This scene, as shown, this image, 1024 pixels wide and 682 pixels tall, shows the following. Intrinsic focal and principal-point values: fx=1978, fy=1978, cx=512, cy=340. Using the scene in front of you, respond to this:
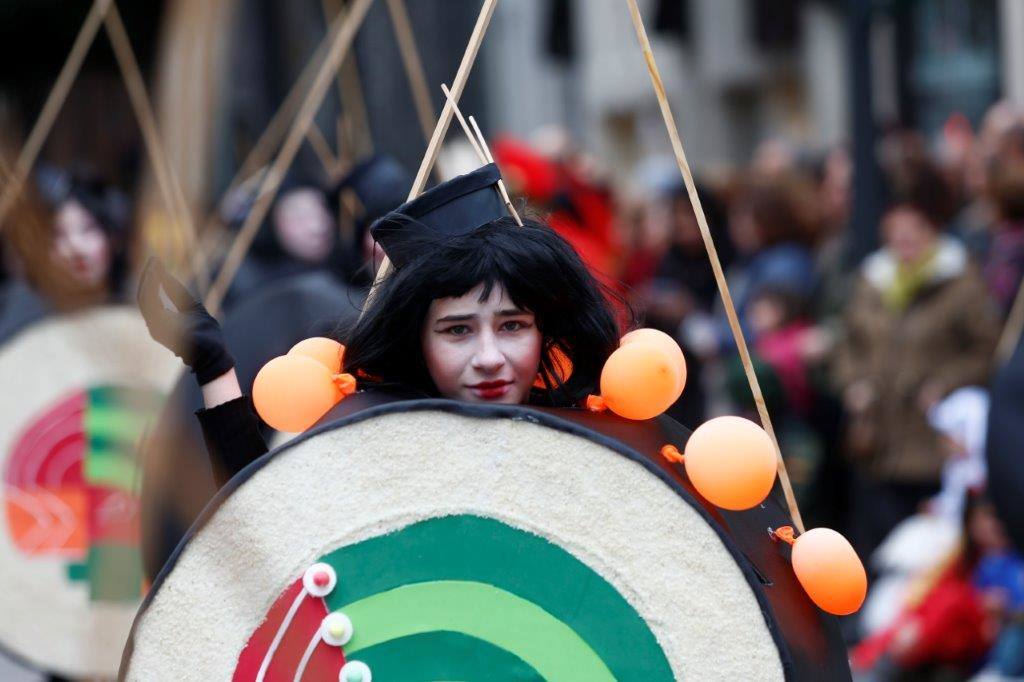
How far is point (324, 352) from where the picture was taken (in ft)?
9.58

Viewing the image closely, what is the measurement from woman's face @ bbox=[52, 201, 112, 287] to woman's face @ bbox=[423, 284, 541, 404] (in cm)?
272

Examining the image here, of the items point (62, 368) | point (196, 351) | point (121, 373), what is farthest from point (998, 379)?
point (121, 373)

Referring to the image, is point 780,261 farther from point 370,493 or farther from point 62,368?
point 370,493

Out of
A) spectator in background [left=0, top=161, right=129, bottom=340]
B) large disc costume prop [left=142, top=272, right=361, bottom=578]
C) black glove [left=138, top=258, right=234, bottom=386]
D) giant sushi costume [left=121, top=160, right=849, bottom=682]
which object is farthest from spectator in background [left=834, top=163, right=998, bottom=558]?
giant sushi costume [left=121, top=160, right=849, bottom=682]

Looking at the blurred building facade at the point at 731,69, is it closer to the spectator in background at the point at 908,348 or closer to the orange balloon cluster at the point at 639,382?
the spectator in background at the point at 908,348

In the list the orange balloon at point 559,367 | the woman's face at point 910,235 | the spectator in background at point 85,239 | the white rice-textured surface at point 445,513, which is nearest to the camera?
the white rice-textured surface at point 445,513

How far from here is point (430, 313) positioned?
280 cm

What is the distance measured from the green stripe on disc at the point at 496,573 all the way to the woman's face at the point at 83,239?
3.02 meters

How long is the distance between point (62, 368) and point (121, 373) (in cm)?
355

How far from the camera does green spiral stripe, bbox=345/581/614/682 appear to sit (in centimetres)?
246

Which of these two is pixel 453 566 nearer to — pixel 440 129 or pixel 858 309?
pixel 440 129

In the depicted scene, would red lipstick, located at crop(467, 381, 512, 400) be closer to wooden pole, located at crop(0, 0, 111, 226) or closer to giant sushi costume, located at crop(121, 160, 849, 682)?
giant sushi costume, located at crop(121, 160, 849, 682)

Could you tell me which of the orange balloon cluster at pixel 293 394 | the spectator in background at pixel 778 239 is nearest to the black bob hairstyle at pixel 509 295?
the orange balloon cluster at pixel 293 394

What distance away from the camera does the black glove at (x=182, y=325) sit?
2.75 m
